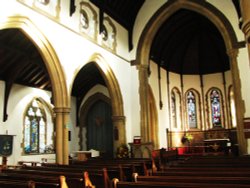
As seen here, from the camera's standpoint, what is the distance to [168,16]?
15188 millimetres

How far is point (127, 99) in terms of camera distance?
15.3 metres

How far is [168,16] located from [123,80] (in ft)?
13.9

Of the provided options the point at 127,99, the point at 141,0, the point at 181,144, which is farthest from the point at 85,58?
the point at 181,144

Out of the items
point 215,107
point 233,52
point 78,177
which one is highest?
point 233,52

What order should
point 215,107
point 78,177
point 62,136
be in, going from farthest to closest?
1. point 215,107
2. point 62,136
3. point 78,177

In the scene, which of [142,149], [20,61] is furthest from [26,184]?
[20,61]

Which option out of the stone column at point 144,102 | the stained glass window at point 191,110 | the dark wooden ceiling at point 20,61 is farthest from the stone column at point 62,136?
the stained glass window at point 191,110

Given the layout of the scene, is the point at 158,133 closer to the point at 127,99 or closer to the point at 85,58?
the point at 127,99

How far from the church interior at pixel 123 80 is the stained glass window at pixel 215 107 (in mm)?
72

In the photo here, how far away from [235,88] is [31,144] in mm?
11370

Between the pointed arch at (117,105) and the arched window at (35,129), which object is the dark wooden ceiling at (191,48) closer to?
the pointed arch at (117,105)

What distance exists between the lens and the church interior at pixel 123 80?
1040 centimetres

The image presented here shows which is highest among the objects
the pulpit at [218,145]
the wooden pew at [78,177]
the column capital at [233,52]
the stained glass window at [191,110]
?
the column capital at [233,52]

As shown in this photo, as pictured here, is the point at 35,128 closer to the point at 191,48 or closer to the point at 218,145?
the point at 218,145
